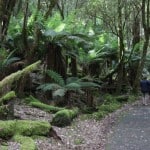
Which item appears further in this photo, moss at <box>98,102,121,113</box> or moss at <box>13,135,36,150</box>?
moss at <box>98,102,121,113</box>

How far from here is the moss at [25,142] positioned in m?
8.30

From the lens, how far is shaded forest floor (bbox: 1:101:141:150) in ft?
31.1

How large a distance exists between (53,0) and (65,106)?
387cm

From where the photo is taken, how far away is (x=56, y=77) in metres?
15.1

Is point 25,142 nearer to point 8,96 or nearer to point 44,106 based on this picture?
point 8,96

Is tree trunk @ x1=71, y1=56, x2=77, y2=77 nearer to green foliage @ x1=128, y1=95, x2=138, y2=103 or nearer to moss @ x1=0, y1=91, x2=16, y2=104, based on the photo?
green foliage @ x1=128, y1=95, x2=138, y2=103

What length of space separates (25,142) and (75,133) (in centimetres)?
278

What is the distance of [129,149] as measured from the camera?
9859mm

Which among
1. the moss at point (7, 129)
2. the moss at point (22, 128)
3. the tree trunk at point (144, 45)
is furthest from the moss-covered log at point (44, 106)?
the tree trunk at point (144, 45)

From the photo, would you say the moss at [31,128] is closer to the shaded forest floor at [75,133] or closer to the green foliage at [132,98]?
the shaded forest floor at [75,133]

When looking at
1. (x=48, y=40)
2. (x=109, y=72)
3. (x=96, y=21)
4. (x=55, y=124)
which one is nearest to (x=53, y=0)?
(x=48, y=40)

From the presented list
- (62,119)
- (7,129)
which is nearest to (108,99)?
(62,119)

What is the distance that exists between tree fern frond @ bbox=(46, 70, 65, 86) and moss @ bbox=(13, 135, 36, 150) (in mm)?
6076

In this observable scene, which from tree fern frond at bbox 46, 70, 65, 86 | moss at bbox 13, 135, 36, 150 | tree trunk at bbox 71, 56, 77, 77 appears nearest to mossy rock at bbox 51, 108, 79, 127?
moss at bbox 13, 135, 36, 150
